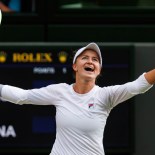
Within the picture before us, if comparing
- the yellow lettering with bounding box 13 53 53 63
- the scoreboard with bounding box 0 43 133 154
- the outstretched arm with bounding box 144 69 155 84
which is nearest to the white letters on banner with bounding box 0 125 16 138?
the scoreboard with bounding box 0 43 133 154

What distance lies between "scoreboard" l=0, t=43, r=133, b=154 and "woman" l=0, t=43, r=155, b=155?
2.80 metres

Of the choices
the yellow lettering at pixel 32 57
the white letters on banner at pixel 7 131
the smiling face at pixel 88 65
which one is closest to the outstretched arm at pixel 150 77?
the smiling face at pixel 88 65

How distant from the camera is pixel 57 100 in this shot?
6270 millimetres

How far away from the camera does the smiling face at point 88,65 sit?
6.12 m

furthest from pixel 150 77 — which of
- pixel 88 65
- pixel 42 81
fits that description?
pixel 42 81

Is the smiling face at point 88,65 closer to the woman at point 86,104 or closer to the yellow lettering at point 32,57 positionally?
the woman at point 86,104

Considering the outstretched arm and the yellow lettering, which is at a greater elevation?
the outstretched arm

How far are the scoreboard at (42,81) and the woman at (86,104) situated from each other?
280cm

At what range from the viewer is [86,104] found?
20.0 feet

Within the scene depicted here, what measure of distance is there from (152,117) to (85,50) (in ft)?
10.7

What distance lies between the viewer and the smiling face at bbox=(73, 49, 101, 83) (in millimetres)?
6117

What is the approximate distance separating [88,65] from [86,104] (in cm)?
29

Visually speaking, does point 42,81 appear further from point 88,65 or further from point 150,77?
point 150,77

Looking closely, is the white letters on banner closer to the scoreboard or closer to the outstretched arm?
the scoreboard
